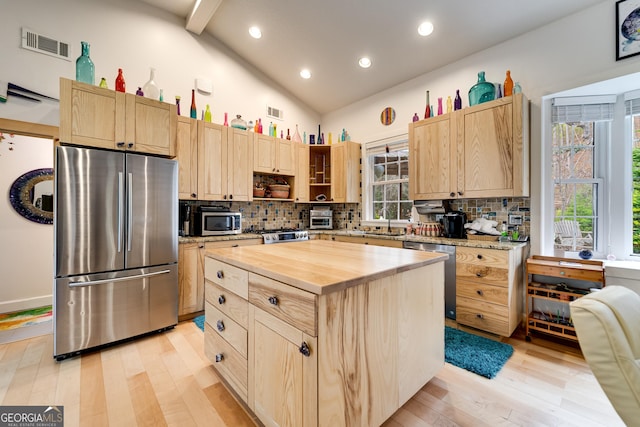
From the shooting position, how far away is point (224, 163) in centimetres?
350

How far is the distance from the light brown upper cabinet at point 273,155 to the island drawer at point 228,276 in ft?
7.07

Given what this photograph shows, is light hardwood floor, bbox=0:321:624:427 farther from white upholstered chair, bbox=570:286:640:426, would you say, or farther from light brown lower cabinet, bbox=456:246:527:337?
white upholstered chair, bbox=570:286:640:426

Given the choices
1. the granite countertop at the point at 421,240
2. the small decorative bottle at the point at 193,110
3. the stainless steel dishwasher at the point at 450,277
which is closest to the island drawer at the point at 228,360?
the granite countertop at the point at 421,240

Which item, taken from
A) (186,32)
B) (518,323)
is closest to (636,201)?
(518,323)

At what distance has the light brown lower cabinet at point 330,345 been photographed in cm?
111

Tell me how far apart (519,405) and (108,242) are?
10.7 ft

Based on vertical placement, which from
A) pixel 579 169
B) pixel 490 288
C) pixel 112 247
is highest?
pixel 579 169

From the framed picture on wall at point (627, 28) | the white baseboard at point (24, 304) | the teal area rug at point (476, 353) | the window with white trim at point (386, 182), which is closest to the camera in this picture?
the teal area rug at point (476, 353)

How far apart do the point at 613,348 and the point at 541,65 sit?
2.96m

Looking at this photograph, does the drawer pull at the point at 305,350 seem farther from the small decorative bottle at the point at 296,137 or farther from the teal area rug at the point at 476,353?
the small decorative bottle at the point at 296,137

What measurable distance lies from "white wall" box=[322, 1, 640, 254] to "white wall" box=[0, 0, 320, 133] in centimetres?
261

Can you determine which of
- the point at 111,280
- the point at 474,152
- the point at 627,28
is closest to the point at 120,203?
the point at 111,280

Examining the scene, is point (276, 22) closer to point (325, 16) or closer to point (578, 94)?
point (325, 16)

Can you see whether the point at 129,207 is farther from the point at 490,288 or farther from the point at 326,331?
the point at 490,288
